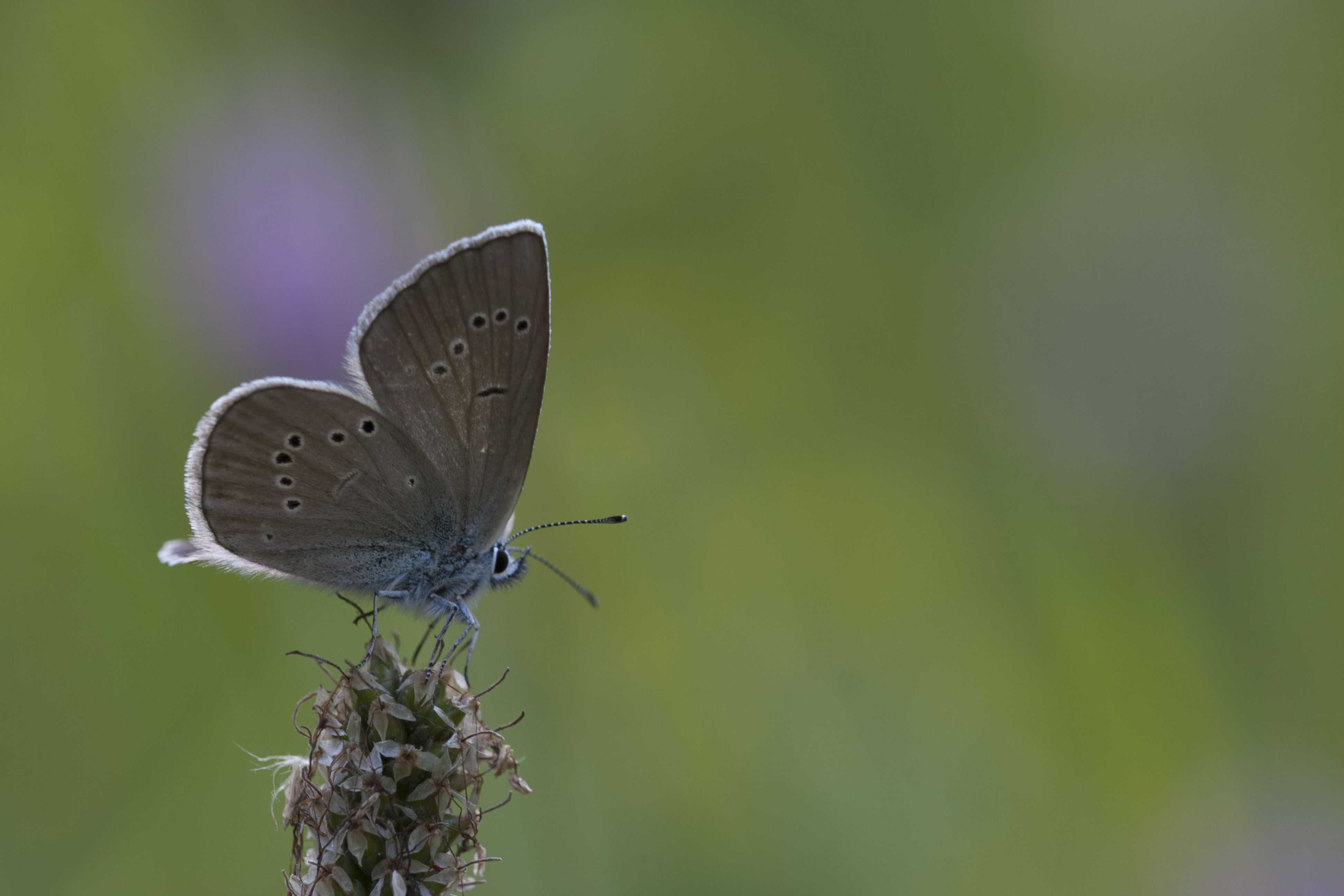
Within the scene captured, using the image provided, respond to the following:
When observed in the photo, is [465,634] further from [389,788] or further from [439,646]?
[389,788]

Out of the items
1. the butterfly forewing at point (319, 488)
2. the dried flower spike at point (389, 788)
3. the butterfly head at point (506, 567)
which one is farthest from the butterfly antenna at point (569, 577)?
the dried flower spike at point (389, 788)

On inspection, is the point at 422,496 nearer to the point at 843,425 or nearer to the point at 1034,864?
the point at 843,425

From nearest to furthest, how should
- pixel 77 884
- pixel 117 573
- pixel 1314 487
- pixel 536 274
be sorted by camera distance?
pixel 536 274, pixel 77 884, pixel 117 573, pixel 1314 487

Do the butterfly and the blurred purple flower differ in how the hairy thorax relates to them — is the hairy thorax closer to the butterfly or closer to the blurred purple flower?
the butterfly

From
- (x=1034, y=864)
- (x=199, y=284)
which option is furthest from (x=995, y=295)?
(x=199, y=284)

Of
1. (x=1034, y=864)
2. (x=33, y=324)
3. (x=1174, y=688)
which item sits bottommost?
(x=1034, y=864)

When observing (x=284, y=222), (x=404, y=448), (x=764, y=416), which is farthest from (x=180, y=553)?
(x=764, y=416)
